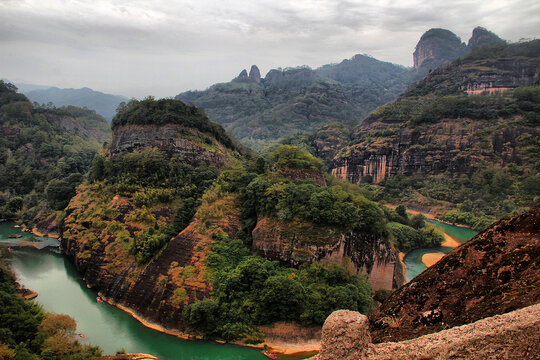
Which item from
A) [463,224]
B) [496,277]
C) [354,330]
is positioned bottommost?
[463,224]

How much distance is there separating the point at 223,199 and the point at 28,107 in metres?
53.3

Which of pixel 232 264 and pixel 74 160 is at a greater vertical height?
pixel 74 160

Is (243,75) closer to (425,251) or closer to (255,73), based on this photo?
(255,73)

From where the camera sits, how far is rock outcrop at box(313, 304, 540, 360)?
338 centimetres

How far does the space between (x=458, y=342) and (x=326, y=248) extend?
1722 centimetres


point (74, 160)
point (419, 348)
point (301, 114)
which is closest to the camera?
point (419, 348)

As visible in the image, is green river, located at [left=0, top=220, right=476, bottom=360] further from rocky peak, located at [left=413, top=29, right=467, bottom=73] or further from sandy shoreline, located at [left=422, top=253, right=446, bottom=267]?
rocky peak, located at [left=413, top=29, right=467, bottom=73]

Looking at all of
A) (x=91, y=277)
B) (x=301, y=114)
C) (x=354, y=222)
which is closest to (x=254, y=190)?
(x=354, y=222)

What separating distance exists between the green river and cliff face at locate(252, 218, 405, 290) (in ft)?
20.0

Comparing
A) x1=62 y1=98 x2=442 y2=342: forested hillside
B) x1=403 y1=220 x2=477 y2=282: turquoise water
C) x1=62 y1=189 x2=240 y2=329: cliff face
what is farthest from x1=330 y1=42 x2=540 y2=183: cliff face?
x1=62 y1=189 x2=240 y2=329: cliff face

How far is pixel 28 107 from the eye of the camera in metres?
60.6

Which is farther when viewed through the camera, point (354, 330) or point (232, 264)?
point (232, 264)

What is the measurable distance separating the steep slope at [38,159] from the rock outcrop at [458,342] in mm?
39100

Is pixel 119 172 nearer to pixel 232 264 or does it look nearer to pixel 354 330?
pixel 232 264
